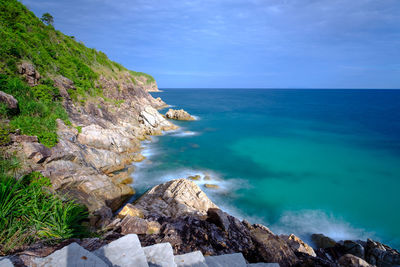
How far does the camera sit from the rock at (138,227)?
5.56m

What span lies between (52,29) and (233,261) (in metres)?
38.3

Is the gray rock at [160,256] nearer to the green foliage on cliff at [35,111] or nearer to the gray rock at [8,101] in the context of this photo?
the green foliage on cliff at [35,111]

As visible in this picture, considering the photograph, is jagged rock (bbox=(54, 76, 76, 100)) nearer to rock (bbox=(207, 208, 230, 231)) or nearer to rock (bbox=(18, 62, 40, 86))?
rock (bbox=(18, 62, 40, 86))

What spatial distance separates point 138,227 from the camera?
5.70m

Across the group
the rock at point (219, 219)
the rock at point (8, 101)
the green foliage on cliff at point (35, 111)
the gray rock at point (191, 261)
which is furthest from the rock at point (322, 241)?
the rock at point (8, 101)

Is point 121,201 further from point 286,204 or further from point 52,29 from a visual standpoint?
point 52,29

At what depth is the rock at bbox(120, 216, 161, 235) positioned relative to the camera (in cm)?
556

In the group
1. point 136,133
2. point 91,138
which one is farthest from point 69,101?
point 136,133

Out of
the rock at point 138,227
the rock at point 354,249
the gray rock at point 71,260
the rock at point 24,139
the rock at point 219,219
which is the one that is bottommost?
the rock at point 354,249

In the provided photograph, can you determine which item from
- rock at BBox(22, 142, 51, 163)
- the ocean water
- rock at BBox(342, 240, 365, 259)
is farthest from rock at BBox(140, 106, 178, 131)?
rock at BBox(342, 240, 365, 259)

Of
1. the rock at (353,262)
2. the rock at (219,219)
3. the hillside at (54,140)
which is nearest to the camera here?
the hillside at (54,140)

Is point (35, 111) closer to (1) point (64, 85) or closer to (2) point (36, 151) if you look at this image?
(2) point (36, 151)

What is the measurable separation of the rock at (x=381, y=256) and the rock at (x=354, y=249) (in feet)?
A: 0.86

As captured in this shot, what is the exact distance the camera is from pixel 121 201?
12.4 m
